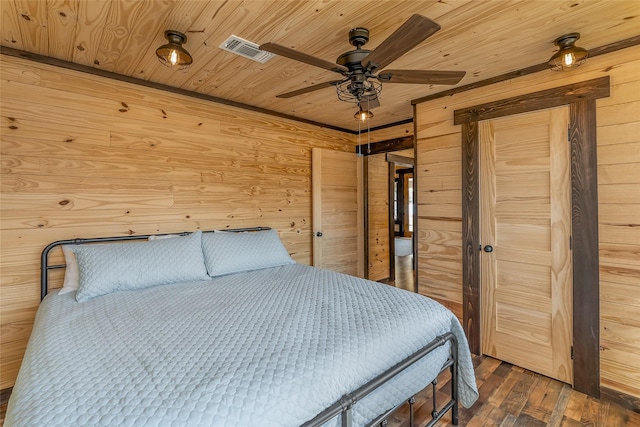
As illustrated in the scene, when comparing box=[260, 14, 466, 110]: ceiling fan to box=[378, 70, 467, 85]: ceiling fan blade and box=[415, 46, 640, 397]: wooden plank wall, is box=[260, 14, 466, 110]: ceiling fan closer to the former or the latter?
box=[378, 70, 467, 85]: ceiling fan blade

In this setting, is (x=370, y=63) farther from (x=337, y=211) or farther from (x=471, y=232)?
(x=337, y=211)

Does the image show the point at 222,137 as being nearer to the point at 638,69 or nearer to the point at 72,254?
the point at 72,254

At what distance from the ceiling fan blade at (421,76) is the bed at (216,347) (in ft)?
4.26

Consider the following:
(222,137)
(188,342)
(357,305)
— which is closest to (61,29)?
(222,137)

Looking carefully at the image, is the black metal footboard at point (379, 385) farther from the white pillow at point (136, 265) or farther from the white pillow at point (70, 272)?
the white pillow at point (70, 272)

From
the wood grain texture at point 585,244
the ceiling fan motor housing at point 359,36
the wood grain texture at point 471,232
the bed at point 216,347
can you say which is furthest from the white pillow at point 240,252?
the wood grain texture at point 585,244

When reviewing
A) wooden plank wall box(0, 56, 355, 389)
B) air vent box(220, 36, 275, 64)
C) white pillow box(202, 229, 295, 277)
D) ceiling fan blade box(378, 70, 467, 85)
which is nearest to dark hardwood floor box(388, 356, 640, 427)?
white pillow box(202, 229, 295, 277)

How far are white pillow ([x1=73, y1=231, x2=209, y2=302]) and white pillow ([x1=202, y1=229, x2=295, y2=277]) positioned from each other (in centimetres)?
11

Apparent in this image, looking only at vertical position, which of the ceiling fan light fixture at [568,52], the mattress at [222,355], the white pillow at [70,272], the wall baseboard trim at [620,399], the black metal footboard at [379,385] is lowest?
the wall baseboard trim at [620,399]

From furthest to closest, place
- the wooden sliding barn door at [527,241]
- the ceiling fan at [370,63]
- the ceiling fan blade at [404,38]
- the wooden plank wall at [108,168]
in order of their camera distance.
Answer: the wooden sliding barn door at [527,241]
the wooden plank wall at [108,168]
the ceiling fan at [370,63]
the ceiling fan blade at [404,38]

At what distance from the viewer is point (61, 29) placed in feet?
5.88

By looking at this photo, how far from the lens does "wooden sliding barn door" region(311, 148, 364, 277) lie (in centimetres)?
365

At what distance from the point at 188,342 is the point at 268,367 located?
42 centimetres

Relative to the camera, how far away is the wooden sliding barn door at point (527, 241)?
2.19 metres
